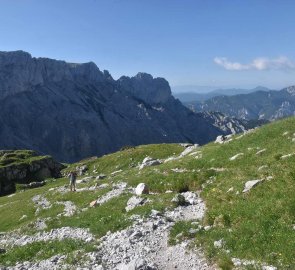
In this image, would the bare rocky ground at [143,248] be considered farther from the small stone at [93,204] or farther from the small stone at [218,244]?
the small stone at [93,204]

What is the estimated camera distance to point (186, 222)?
24141 millimetres

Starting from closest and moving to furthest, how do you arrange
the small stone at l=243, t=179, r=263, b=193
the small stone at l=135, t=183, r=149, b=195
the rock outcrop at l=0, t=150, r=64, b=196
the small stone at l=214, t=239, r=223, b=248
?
the small stone at l=214, t=239, r=223, b=248 → the small stone at l=243, t=179, r=263, b=193 → the small stone at l=135, t=183, r=149, b=195 → the rock outcrop at l=0, t=150, r=64, b=196

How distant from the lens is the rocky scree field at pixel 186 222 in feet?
63.0

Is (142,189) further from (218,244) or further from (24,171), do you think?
(24,171)

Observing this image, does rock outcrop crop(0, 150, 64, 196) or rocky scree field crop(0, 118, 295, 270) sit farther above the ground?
rocky scree field crop(0, 118, 295, 270)

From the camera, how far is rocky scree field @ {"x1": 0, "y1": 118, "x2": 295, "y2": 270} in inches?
756

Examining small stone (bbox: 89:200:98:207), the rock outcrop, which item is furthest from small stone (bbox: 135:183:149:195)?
the rock outcrop

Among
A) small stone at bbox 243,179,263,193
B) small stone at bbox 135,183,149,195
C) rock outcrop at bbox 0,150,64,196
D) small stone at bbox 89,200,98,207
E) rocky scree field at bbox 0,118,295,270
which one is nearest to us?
rocky scree field at bbox 0,118,295,270

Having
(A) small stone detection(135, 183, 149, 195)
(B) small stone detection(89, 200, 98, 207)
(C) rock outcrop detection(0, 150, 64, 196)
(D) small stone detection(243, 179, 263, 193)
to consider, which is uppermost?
(D) small stone detection(243, 179, 263, 193)

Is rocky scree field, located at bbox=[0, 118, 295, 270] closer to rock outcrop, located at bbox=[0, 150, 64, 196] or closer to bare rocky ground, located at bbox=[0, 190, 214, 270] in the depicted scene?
bare rocky ground, located at bbox=[0, 190, 214, 270]

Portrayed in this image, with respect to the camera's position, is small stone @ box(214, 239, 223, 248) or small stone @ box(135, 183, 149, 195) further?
small stone @ box(135, 183, 149, 195)

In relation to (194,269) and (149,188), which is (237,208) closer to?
(194,269)

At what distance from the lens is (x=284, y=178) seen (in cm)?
2475

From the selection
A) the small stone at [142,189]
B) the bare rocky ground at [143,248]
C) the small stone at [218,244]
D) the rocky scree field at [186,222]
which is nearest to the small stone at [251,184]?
the rocky scree field at [186,222]
